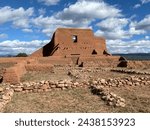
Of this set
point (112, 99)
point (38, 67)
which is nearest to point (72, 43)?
point (38, 67)

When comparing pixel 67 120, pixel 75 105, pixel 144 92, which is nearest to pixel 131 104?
pixel 75 105

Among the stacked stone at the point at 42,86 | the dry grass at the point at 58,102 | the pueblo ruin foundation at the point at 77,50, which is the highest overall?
the pueblo ruin foundation at the point at 77,50

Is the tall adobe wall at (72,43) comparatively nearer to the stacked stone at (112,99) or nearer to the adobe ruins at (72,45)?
the adobe ruins at (72,45)

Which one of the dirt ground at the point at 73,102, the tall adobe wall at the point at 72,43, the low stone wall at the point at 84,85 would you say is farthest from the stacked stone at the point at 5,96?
the tall adobe wall at the point at 72,43

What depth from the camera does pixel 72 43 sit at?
4059 cm

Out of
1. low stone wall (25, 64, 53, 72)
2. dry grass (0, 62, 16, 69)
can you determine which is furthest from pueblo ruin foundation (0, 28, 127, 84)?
low stone wall (25, 64, 53, 72)

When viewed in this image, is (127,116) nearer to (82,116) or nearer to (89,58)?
(82,116)

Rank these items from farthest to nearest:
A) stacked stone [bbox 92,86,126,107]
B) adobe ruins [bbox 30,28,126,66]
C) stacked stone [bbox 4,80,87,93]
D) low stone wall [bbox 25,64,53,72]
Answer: adobe ruins [bbox 30,28,126,66]
low stone wall [bbox 25,64,53,72]
stacked stone [bbox 4,80,87,93]
stacked stone [bbox 92,86,126,107]

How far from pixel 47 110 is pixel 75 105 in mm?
1107

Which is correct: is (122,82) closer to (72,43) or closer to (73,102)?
(73,102)

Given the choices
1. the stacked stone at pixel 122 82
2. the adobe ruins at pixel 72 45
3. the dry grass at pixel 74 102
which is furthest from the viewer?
the adobe ruins at pixel 72 45

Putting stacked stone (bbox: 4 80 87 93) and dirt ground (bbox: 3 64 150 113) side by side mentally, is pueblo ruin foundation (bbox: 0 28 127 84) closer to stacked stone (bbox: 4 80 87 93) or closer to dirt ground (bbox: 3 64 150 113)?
A: stacked stone (bbox: 4 80 87 93)

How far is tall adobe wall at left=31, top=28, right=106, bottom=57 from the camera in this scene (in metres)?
40.2

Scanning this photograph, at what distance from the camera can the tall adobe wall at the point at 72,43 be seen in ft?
132
